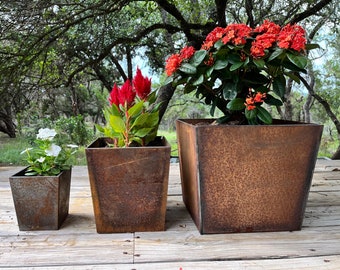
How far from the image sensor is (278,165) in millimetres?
949

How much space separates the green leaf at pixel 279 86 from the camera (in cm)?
94

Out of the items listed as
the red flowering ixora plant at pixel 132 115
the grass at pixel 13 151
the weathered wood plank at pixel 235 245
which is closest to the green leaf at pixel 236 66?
the red flowering ixora plant at pixel 132 115

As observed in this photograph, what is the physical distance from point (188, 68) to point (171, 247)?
50 centimetres

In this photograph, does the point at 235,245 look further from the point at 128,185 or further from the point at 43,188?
the point at 43,188

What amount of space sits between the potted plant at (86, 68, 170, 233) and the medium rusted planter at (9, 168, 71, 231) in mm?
131

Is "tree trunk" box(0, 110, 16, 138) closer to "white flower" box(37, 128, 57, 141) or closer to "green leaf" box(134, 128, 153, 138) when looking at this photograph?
"white flower" box(37, 128, 57, 141)

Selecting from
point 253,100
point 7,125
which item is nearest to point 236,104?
point 253,100

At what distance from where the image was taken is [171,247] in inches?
34.9

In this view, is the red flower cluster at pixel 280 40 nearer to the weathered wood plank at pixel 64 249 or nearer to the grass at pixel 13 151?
the weathered wood plank at pixel 64 249

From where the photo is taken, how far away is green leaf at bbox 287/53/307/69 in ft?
2.78

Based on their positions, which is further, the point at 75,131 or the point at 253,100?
the point at 75,131

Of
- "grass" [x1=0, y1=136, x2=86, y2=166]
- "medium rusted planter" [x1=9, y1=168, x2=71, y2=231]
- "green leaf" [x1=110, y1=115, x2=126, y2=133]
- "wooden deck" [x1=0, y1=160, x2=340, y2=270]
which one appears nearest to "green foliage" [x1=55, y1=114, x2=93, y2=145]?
"grass" [x1=0, y1=136, x2=86, y2=166]

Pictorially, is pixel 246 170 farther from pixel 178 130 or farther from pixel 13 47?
pixel 13 47

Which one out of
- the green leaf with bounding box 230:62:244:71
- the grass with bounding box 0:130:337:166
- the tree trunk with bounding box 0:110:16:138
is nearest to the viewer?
the green leaf with bounding box 230:62:244:71
